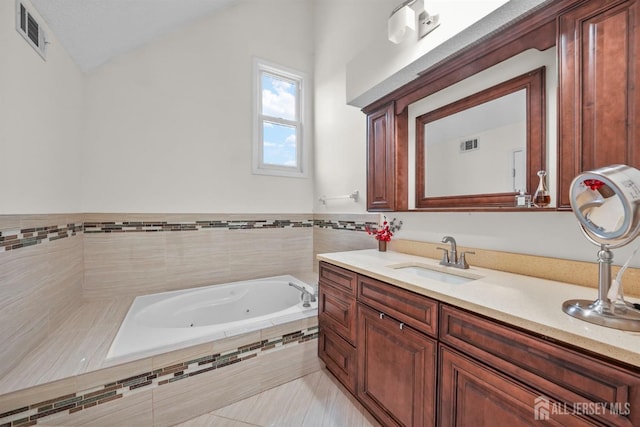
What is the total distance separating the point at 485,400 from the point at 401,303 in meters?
0.43

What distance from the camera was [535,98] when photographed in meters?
1.21

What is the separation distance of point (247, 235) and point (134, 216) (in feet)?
3.21

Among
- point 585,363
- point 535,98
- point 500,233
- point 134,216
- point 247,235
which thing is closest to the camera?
point 585,363

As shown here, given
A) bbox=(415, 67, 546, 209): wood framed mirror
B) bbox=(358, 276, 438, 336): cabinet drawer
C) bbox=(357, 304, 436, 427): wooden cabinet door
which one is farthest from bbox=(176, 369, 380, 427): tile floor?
bbox=(415, 67, 546, 209): wood framed mirror

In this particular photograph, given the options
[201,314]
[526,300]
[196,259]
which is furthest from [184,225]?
[526,300]

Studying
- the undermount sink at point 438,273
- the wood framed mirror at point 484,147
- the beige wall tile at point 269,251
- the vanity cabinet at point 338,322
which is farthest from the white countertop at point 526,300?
the beige wall tile at point 269,251

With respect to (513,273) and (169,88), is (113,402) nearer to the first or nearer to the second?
(513,273)

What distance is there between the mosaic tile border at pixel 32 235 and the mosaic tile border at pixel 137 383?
2.43 ft

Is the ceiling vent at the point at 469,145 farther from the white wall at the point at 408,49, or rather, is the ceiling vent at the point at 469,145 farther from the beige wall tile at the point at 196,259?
the beige wall tile at the point at 196,259

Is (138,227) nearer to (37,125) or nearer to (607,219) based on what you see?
(37,125)

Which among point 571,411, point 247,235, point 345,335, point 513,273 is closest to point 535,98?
point 513,273

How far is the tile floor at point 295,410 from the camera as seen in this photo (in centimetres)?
144

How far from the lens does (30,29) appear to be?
4.67 ft

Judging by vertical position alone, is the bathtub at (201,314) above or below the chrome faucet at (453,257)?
below
